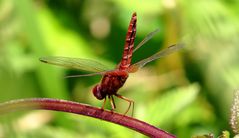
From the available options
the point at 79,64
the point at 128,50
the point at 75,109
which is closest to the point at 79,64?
the point at 79,64

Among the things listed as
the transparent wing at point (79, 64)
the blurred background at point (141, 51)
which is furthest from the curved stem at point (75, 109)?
the blurred background at point (141, 51)

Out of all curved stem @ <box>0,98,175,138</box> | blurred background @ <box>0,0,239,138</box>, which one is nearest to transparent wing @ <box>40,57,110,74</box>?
curved stem @ <box>0,98,175,138</box>

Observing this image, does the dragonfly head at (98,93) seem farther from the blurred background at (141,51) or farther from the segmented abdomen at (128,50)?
the blurred background at (141,51)

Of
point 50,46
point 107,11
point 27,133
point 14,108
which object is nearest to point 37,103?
point 14,108

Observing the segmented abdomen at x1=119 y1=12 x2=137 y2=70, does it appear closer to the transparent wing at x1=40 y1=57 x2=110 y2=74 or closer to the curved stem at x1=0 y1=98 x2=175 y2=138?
the transparent wing at x1=40 y1=57 x2=110 y2=74

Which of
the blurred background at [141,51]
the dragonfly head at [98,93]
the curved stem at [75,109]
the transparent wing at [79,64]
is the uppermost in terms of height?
the blurred background at [141,51]

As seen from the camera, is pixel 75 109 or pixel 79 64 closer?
pixel 75 109

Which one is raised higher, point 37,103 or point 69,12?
point 69,12

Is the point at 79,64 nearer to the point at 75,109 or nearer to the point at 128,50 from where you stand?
the point at 128,50

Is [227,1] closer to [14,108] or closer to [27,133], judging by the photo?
[27,133]
